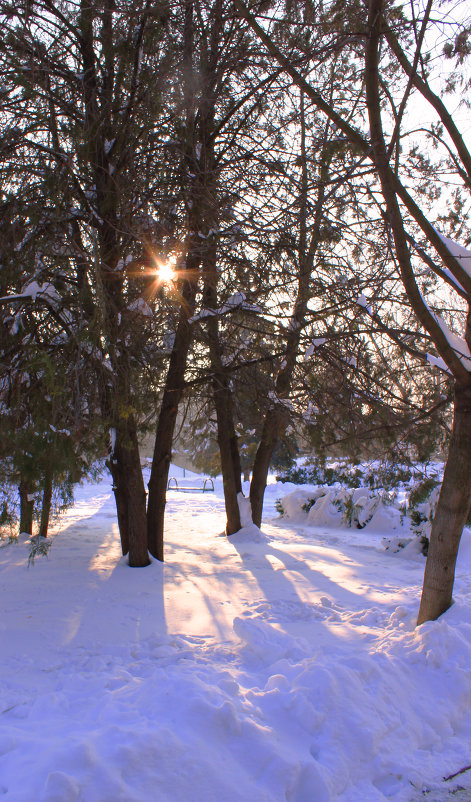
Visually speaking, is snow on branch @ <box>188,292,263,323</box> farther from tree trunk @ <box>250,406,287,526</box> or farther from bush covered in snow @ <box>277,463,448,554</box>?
bush covered in snow @ <box>277,463,448,554</box>

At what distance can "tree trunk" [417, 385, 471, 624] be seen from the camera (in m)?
4.54

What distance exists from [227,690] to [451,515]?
2.39 meters

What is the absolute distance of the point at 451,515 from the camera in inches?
179

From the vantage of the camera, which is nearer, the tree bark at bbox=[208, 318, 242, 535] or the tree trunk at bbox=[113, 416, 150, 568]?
the tree trunk at bbox=[113, 416, 150, 568]

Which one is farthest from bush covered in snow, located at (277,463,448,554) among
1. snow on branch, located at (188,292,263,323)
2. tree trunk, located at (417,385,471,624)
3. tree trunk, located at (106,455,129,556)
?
tree trunk, located at (417,385,471,624)

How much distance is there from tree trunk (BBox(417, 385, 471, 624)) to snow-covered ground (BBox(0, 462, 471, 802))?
0.57 ft

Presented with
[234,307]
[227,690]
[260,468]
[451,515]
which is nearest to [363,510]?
[260,468]

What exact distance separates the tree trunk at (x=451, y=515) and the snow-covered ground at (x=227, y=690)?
0.17m

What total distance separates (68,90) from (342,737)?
21.4 ft

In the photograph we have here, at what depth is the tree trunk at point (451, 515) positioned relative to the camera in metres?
4.54

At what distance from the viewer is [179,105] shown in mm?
5484

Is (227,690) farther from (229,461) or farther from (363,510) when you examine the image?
(363,510)

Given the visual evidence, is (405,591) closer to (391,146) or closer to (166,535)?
(391,146)

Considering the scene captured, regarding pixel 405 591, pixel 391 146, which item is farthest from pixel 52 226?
pixel 405 591
